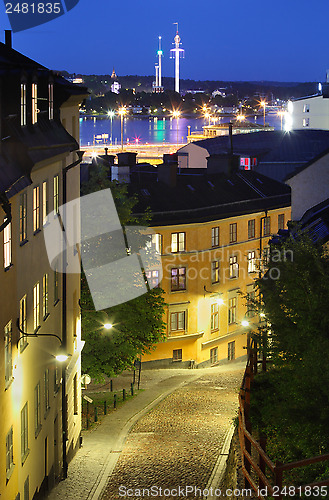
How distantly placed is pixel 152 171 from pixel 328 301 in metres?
48.8

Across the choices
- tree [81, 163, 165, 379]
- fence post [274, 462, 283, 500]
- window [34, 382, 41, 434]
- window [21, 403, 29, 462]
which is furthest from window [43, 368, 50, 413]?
fence post [274, 462, 283, 500]

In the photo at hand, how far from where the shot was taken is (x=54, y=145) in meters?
23.7

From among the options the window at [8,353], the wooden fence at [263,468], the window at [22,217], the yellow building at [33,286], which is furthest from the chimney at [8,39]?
the wooden fence at [263,468]

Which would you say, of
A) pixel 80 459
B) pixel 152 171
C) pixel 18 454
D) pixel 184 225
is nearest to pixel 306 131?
pixel 152 171

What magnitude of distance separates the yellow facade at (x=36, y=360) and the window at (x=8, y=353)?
0.03 m

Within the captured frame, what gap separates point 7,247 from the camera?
19.7 m

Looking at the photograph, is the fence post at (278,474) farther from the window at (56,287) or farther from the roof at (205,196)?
the roof at (205,196)

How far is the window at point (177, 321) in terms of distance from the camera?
55344 millimetres

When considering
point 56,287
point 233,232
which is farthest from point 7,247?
point 233,232

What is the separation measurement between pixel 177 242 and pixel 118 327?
1366 centimetres

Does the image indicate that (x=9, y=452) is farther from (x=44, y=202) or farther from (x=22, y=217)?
(x=44, y=202)

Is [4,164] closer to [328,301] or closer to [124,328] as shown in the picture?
[328,301]

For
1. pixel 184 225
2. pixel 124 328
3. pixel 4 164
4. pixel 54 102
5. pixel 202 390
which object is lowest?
pixel 202 390

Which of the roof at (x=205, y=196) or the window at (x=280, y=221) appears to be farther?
the window at (x=280, y=221)
